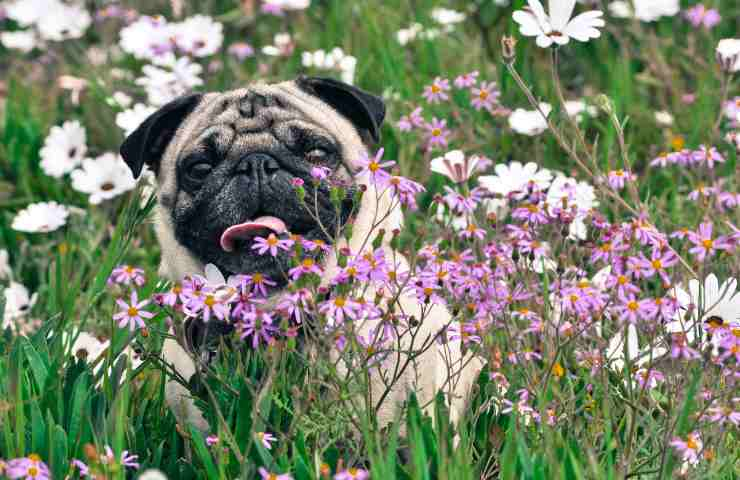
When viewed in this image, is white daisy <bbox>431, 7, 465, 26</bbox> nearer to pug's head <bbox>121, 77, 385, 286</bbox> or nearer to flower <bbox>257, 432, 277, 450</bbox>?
pug's head <bbox>121, 77, 385, 286</bbox>

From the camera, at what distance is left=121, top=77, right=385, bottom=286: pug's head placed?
Answer: 2.93 meters

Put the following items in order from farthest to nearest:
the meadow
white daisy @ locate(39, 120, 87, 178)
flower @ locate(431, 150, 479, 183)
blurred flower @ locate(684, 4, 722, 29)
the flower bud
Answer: blurred flower @ locate(684, 4, 722, 29)
white daisy @ locate(39, 120, 87, 178)
flower @ locate(431, 150, 479, 183)
the flower bud
the meadow

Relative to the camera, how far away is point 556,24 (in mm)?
2762

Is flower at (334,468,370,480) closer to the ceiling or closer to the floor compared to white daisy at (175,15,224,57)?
closer to the floor

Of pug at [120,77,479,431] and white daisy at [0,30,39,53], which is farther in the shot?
white daisy at [0,30,39,53]

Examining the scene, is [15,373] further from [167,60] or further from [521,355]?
[167,60]

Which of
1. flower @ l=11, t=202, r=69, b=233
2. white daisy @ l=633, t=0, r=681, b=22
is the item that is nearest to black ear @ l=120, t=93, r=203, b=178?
flower @ l=11, t=202, r=69, b=233

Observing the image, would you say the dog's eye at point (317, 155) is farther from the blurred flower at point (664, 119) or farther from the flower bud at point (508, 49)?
the blurred flower at point (664, 119)

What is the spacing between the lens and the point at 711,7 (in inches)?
206

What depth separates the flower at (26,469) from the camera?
6.57ft

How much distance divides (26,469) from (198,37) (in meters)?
2.99

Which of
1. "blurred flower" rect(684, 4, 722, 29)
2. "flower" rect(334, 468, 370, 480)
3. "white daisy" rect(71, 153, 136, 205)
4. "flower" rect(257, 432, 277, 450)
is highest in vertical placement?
"blurred flower" rect(684, 4, 722, 29)

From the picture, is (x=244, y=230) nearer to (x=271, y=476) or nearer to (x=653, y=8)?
(x=271, y=476)

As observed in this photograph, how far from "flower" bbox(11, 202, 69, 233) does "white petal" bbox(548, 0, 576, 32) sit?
210cm
